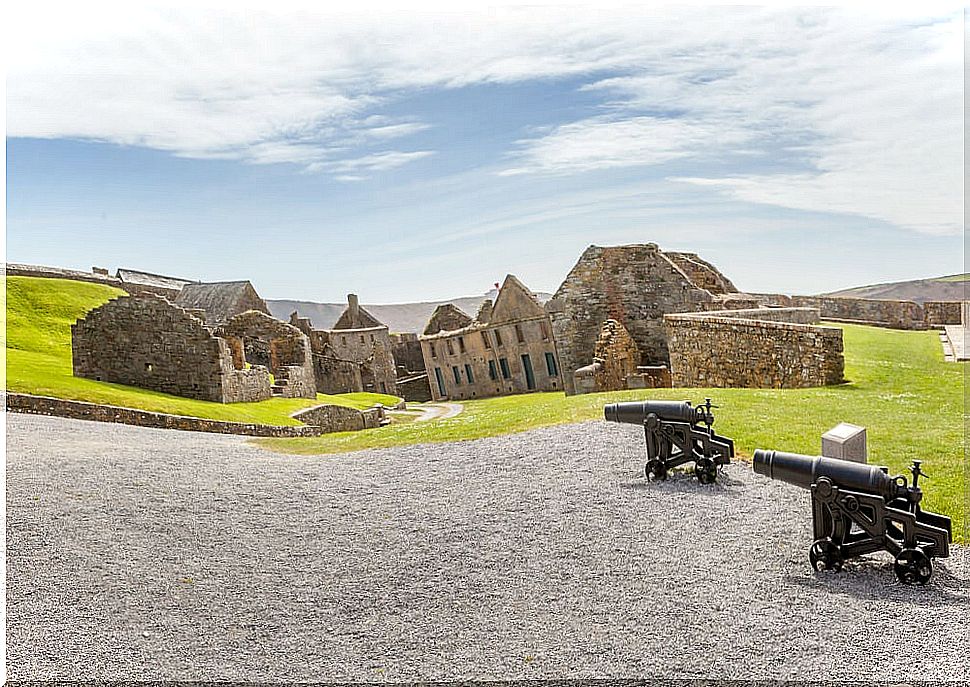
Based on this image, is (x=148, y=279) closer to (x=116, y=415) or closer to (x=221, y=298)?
(x=221, y=298)

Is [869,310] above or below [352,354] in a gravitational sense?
above

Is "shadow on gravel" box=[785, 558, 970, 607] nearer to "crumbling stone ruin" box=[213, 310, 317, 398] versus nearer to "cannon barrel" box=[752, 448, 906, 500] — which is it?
"cannon barrel" box=[752, 448, 906, 500]

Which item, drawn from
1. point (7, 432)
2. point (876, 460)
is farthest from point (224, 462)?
point (876, 460)

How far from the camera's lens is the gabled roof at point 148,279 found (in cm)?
7040

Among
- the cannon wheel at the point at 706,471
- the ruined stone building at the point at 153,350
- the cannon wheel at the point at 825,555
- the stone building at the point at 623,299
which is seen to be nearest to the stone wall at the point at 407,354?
the stone building at the point at 623,299

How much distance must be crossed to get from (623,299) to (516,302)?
24.0 metres

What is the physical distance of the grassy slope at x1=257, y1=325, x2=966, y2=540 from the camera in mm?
11156

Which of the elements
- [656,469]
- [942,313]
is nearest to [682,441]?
[656,469]

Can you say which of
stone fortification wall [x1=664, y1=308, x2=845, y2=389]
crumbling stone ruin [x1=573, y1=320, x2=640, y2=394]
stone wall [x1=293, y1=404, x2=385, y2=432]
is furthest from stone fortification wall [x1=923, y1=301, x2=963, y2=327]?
stone wall [x1=293, y1=404, x2=385, y2=432]

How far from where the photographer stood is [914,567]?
734 centimetres

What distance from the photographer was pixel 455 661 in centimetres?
641

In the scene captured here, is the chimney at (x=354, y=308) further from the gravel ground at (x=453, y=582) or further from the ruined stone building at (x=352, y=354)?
the gravel ground at (x=453, y=582)

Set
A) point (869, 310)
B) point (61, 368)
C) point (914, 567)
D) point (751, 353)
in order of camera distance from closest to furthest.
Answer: point (914, 567) < point (751, 353) < point (61, 368) < point (869, 310)

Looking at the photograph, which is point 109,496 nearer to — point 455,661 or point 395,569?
point 395,569
